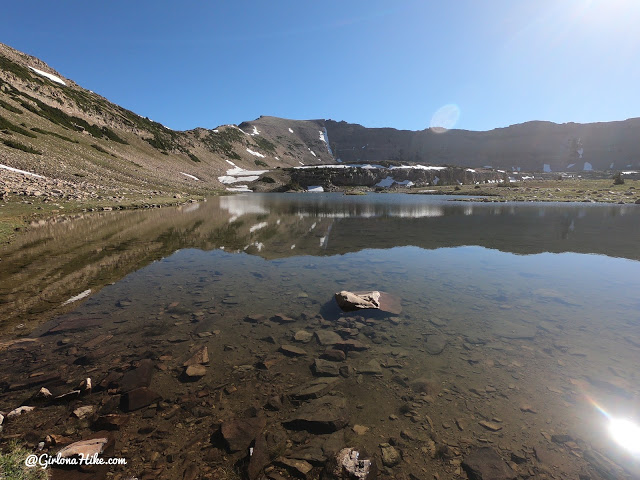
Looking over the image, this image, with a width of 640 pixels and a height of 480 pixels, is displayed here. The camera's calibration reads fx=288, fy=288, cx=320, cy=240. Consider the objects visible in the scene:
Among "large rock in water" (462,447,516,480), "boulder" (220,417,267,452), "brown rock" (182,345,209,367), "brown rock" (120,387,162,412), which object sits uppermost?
"brown rock" (120,387,162,412)

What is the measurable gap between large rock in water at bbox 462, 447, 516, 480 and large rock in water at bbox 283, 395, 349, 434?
6.10 ft

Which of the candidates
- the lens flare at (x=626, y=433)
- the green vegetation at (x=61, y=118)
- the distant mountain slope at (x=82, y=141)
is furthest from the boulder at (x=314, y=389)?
the green vegetation at (x=61, y=118)

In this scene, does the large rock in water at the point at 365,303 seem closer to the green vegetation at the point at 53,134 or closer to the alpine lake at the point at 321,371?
the alpine lake at the point at 321,371

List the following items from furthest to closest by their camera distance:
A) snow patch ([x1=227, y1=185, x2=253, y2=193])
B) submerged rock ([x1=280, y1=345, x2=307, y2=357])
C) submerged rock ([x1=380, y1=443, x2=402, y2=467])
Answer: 1. snow patch ([x1=227, y1=185, x2=253, y2=193])
2. submerged rock ([x1=280, y1=345, x2=307, y2=357])
3. submerged rock ([x1=380, y1=443, x2=402, y2=467])

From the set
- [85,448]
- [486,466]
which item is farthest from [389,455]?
[85,448]

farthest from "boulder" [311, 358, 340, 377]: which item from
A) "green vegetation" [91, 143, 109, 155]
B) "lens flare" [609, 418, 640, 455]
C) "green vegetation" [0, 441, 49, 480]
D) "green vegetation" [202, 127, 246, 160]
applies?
"green vegetation" [202, 127, 246, 160]

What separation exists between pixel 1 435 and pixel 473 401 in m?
7.60

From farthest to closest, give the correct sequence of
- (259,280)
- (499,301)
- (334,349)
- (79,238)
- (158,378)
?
(79,238)
(259,280)
(499,301)
(334,349)
(158,378)

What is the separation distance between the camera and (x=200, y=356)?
6609 millimetres

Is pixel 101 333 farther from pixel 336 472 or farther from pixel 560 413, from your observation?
pixel 560 413

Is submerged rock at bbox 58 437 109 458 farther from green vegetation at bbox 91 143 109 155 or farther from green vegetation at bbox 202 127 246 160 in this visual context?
green vegetation at bbox 202 127 246 160

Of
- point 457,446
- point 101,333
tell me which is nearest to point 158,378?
point 101,333

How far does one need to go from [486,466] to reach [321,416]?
2504 millimetres

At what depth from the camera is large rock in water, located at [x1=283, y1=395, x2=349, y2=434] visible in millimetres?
4750
